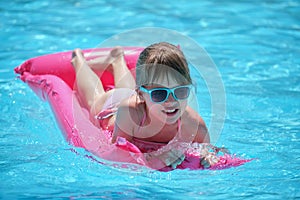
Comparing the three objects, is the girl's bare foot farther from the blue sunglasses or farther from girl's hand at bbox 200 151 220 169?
girl's hand at bbox 200 151 220 169

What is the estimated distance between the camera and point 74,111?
13.8 feet

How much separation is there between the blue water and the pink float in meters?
0.09

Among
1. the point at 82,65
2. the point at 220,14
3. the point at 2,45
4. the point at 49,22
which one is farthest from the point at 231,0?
the point at 82,65

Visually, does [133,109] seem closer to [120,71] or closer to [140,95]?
[140,95]

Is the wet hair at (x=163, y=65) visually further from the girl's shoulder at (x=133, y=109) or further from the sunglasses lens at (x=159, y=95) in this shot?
the girl's shoulder at (x=133, y=109)

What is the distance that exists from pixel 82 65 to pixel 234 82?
64.8 inches

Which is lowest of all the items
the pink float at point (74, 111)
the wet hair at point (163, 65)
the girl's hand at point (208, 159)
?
the girl's hand at point (208, 159)

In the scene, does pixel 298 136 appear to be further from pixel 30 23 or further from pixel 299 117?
pixel 30 23

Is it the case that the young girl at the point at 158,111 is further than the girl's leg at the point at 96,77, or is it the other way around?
the girl's leg at the point at 96,77

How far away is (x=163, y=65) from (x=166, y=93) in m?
0.19

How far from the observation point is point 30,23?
735cm

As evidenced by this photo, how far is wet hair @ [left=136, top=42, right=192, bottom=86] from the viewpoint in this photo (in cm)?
351

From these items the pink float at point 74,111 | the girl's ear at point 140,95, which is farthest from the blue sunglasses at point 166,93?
the pink float at point 74,111

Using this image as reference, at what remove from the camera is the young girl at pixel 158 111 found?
3.51 m
